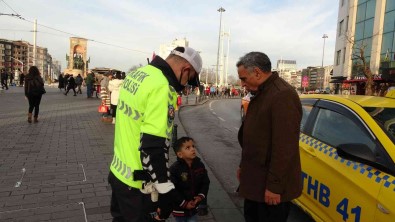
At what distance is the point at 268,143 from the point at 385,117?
1.39m

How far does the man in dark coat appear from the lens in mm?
2547

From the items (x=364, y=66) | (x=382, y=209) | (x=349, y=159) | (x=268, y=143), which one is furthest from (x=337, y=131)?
(x=364, y=66)

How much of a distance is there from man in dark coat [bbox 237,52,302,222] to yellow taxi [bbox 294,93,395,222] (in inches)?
22.5

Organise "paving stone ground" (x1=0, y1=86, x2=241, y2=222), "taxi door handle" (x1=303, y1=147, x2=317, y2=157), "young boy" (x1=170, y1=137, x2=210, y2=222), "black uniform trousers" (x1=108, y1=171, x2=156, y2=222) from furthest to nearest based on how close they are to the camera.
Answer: "paving stone ground" (x1=0, y1=86, x2=241, y2=222)
"taxi door handle" (x1=303, y1=147, x2=317, y2=157)
"young boy" (x1=170, y1=137, x2=210, y2=222)
"black uniform trousers" (x1=108, y1=171, x2=156, y2=222)

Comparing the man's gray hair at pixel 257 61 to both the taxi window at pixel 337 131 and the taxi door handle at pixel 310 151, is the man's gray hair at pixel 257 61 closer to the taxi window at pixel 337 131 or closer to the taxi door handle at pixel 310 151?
the taxi window at pixel 337 131

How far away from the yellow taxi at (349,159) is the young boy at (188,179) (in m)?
1.14

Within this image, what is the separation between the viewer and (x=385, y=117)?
3.34 metres

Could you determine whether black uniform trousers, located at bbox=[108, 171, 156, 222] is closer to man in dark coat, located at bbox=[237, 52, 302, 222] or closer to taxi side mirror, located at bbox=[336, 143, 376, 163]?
man in dark coat, located at bbox=[237, 52, 302, 222]

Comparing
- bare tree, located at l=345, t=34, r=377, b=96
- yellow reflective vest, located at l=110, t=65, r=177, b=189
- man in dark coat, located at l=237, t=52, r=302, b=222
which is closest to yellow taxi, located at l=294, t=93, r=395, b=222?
man in dark coat, located at l=237, t=52, r=302, b=222

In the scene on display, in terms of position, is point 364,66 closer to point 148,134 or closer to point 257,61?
point 257,61

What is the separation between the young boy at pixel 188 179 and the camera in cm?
344

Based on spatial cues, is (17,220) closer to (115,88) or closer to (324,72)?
(115,88)

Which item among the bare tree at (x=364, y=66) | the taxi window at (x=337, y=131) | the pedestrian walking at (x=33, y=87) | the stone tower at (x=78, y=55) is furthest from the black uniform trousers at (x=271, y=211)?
the stone tower at (x=78, y=55)

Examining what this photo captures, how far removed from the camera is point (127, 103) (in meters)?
2.32
